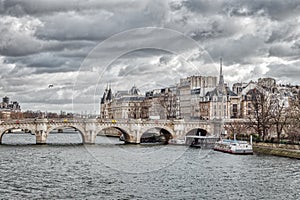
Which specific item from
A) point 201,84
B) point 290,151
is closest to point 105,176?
point 290,151

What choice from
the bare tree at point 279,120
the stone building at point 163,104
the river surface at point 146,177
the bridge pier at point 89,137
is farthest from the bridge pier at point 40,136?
the bare tree at point 279,120

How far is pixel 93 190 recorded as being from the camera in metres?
40.1

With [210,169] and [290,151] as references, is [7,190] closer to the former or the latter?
[210,169]

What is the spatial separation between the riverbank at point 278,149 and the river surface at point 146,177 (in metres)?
1.92

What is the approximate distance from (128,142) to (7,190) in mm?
57360

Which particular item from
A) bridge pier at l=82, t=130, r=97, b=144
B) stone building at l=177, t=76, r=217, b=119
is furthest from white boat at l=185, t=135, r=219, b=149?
stone building at l=177, t=76, r=217, b=119

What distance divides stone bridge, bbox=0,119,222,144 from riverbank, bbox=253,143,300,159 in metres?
21.4

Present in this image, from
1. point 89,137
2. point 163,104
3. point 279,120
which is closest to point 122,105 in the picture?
point 163,104

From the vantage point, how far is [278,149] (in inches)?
2768

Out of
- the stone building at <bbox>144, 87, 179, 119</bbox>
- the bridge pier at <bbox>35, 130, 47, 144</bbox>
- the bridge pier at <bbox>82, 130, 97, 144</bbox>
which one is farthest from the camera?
the stone building at <bbox>144, 87, 179, 119</bbox>

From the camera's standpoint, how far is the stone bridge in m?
90.6

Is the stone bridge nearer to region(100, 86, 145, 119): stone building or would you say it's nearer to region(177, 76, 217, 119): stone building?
region(177, 76, 217, 119): stone building

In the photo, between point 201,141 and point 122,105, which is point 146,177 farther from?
point 122,105

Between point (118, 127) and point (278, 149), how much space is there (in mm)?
33661
